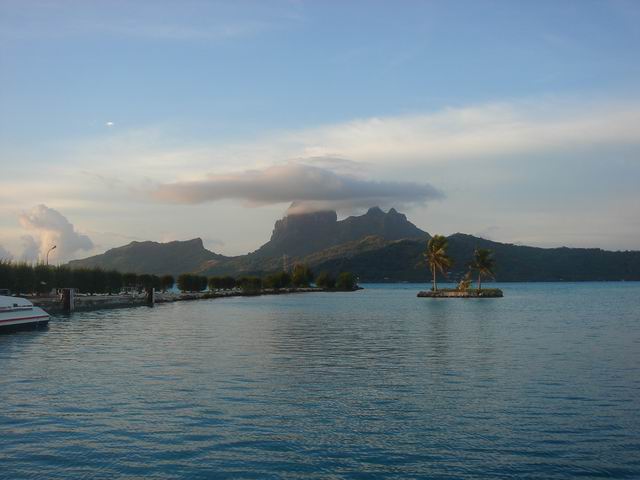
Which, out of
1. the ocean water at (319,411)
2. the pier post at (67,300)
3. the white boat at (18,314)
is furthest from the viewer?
the pier post at (67,300)

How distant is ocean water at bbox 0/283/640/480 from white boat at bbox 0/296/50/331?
20.8m

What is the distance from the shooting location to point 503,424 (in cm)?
2553

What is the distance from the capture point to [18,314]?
7300 centimetres

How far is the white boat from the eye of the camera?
70762 mm

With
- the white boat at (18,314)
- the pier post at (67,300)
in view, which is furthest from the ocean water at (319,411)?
the pier post at (67,300)

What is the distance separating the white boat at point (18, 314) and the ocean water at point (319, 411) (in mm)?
20800

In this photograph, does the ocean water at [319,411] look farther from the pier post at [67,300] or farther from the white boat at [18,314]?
the pier post at [67,300]

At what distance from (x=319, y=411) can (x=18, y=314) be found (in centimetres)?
5738

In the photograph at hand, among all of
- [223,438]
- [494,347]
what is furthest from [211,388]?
[494,347]

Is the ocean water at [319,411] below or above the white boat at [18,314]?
below

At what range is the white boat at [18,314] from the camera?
70.8 m

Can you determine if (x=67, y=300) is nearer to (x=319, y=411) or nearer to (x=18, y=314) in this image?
(x=18, y=314)

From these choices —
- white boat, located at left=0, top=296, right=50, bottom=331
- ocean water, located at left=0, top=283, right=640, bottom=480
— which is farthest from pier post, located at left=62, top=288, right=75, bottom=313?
ocean water, located at left=0, top=283, right=640, bottom=480

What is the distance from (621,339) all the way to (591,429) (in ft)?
135
